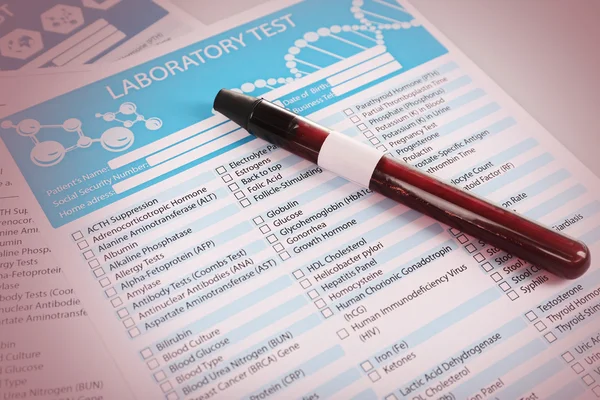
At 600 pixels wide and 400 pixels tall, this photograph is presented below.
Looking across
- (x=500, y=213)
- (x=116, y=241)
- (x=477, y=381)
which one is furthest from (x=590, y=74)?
(x=116, y=241)

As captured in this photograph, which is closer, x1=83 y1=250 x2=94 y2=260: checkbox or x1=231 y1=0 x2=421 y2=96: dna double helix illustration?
x1=83 y1=250 x2=94 y2=260: checkbox

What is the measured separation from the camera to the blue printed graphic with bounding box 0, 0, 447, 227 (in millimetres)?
493

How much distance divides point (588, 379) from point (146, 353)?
13.1 inches

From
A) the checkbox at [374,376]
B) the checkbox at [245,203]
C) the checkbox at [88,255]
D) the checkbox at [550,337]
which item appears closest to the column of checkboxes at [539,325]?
the checkbox at [550,337]

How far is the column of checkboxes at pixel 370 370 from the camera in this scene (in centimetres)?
41

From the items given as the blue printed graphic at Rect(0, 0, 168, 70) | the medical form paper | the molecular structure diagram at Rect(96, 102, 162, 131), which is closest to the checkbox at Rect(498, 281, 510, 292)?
the medical form paper

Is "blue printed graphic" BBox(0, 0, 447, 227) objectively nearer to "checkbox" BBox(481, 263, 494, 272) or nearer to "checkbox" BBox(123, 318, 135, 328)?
"checkbox" BBox(123, 318, 135, 328)

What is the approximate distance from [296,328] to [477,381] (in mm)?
141

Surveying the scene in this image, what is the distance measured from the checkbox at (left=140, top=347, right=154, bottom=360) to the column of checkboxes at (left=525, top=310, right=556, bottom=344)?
29cm

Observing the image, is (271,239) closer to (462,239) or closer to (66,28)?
(462,239)

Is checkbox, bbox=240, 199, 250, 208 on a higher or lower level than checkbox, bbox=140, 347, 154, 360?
higher

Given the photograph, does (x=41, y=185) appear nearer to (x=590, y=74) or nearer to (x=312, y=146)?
(x=312, y=146)

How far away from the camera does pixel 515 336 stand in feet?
1.40

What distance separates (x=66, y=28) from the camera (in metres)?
0.58
